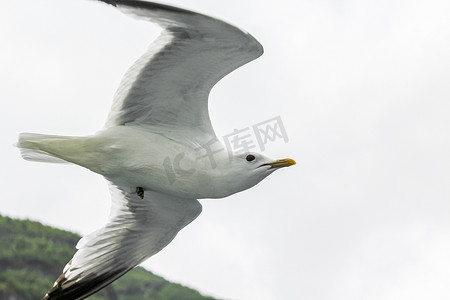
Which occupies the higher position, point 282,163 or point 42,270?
point 282,163

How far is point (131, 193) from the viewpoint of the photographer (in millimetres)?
8383

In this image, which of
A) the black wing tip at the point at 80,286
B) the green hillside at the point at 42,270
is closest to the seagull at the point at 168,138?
the black wing tip at the point at 80,286

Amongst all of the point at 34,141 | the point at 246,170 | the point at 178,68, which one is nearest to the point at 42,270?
the point at 34,141

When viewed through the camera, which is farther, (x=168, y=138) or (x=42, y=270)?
(x=42, y=270)

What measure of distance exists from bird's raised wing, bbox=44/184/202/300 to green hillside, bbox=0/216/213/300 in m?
10.2

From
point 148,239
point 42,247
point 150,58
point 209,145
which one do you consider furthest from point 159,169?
point 42,247

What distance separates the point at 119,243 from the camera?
355 inches

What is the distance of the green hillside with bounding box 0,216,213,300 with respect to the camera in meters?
19.1

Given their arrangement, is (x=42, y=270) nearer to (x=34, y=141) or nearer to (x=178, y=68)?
(x=34, y=141)

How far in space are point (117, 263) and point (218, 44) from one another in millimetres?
3341

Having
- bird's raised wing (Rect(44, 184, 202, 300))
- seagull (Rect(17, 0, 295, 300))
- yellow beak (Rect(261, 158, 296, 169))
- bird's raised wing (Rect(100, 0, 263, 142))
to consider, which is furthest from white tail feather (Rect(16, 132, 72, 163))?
yellow beak (Rect(261, 158, 296, 169))

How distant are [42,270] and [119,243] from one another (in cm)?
1120

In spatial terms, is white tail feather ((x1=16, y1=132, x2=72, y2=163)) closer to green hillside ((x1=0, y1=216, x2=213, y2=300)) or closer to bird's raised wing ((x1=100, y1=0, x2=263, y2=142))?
bird's raised wing ((x1=100, y1=0, x2=263, y2=142))

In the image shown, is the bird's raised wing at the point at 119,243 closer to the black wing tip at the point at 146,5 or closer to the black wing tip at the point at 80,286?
the black wing tip at the point at 80,286
